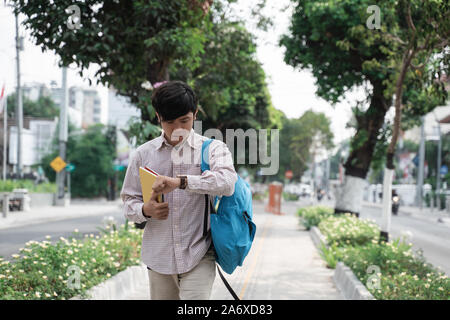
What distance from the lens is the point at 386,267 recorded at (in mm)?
7164

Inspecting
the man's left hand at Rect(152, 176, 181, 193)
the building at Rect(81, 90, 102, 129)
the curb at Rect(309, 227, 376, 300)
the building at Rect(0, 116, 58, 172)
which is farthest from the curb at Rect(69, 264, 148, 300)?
the building at Rect(81, 90, 102, 129)

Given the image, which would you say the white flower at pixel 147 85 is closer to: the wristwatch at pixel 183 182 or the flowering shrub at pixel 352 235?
the flowering shrub at pixel 352 235

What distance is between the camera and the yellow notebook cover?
99.8 inches

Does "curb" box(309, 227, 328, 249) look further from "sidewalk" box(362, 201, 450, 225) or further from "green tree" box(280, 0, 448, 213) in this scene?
"sidewalk" box(362, 201, 450, 225)

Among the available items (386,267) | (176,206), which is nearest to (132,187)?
(176,206)

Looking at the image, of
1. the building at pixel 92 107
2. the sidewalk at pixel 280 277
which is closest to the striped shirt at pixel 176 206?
the sidewalk at pixel 280 277

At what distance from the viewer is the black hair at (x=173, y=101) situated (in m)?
2.65

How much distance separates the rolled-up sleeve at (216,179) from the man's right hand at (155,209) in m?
0.16

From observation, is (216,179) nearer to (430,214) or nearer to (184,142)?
(184,142)

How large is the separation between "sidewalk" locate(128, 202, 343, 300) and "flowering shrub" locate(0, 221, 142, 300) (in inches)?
25.3

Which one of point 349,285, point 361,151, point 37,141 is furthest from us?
point 37,141

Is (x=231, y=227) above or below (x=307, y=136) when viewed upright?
below

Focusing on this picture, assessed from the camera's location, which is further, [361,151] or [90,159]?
[90,159]

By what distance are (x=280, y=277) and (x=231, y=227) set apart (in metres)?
6.47
